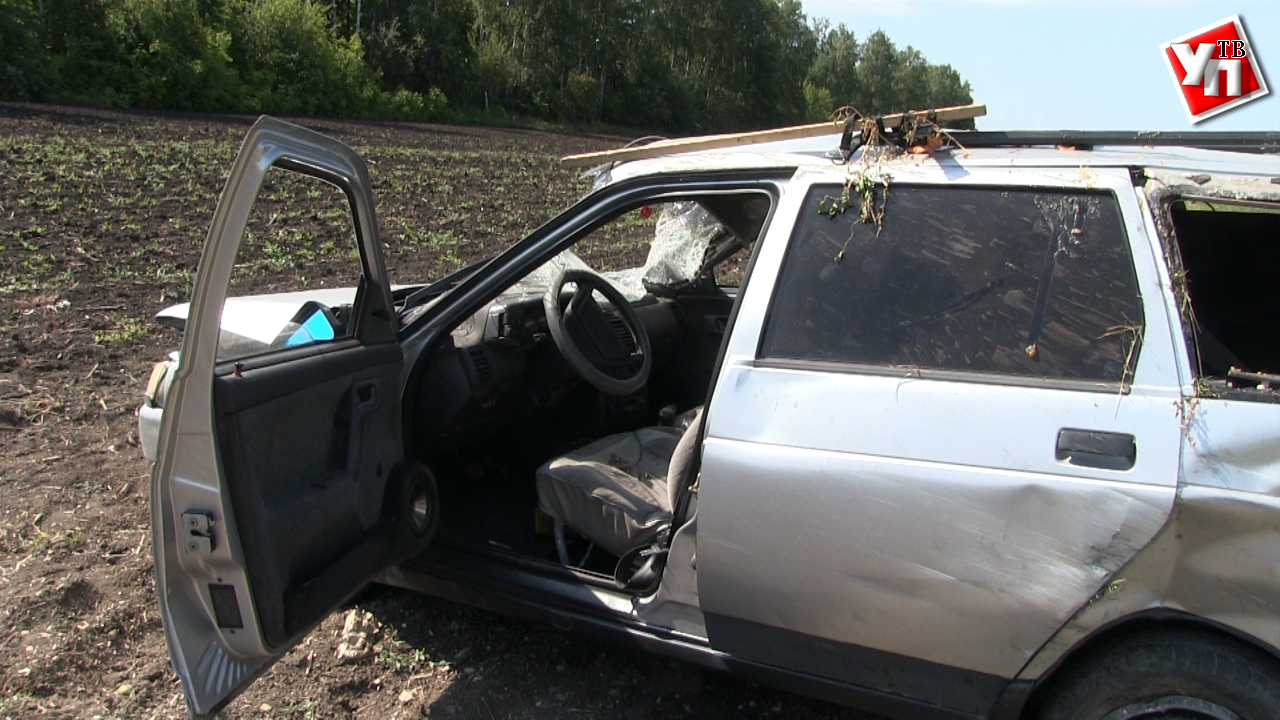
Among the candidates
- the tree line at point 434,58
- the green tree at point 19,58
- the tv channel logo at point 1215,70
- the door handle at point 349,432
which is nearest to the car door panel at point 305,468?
the door handle at point 349,432

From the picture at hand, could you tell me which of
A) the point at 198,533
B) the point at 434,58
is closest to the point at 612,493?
the point at 198,533

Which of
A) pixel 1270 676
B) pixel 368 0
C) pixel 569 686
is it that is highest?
pixel 368 0

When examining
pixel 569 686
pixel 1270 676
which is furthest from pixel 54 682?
pixel 1270 676

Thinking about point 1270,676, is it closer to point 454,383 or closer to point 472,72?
point 454,383

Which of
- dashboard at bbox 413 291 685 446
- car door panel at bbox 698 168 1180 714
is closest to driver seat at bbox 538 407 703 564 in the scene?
dashboard at bbox 413 291 685 446

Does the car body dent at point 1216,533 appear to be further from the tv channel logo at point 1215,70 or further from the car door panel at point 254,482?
the car door panel at point 254,482

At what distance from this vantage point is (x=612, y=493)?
3.22 metres

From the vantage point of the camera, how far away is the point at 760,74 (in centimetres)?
7081

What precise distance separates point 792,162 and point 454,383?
150 cm

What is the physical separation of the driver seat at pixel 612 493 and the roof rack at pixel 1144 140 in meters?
1.30

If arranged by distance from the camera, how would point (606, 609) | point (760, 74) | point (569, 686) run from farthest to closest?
point (760, 74), point (569, 686), point (606, 609)

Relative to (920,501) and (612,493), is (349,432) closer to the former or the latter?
(612,493)

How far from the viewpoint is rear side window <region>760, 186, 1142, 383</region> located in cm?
221

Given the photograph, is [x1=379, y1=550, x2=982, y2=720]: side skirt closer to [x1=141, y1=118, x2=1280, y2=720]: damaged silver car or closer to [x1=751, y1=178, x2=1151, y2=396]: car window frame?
[x1=141, y1=118, x2=1280, y2=720]: damaged silver car
